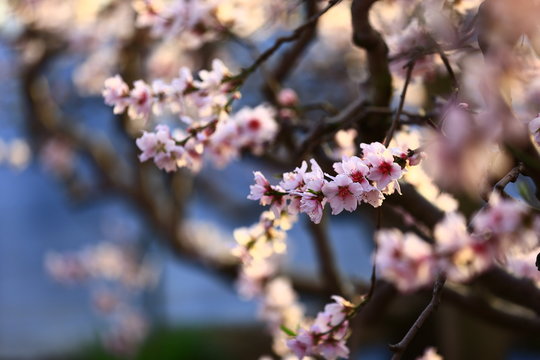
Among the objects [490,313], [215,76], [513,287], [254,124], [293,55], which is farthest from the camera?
[293,55]

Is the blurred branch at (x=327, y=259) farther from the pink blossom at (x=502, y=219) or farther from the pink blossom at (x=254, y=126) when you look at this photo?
the pink blossom at (x=502, y=219)

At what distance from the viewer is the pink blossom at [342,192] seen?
751 mm

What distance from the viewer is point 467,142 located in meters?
0.45

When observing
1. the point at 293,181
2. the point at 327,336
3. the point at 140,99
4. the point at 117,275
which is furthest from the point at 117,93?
the point at 117,275

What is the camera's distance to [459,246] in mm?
567

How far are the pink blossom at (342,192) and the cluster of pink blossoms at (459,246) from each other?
0.52 ft

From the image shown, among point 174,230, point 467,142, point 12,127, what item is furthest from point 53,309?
point 467,142

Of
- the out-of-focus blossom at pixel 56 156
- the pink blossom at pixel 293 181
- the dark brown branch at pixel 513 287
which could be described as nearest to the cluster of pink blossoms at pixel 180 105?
the pink blossom at pixel 293 181

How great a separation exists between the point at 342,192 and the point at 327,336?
0.25 m

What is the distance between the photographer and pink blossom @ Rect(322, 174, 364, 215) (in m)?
0.75

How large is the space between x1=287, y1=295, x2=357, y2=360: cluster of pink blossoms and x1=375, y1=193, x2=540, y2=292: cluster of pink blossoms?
Answer: 302 mm

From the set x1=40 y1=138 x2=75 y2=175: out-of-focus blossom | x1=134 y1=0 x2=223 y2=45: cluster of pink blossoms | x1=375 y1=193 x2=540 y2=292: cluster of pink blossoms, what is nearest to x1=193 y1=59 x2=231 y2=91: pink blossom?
x1=134 y1=0 x2=223 y2=45: cluster of pink blossoms

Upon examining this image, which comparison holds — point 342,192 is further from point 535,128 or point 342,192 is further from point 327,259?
point 327,259

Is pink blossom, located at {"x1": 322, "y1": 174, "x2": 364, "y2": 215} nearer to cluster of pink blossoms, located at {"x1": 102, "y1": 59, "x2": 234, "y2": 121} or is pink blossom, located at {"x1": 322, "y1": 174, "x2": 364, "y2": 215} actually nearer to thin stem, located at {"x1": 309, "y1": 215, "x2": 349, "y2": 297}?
cluster of pink blossoms, located at {"x1": 102, "y1": 59, "x2": 234, "y2": 121}
